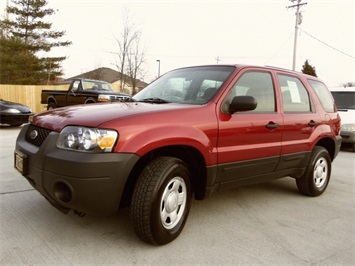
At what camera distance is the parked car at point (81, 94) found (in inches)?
437

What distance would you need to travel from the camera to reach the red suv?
7.84 ft

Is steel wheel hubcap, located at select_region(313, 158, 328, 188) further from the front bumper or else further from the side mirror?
the front bumper

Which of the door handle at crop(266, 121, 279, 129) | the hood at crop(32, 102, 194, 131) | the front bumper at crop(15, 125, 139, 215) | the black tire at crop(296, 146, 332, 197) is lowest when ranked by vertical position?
the black tire at crop(296, 146, 332, 197)

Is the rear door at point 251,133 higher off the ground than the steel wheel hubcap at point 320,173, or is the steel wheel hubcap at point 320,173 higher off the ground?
the rear door at point 251,133

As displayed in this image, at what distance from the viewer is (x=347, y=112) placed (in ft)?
30.2

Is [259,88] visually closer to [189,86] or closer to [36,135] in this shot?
[189,86]

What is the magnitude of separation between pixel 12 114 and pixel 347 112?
10723 mm

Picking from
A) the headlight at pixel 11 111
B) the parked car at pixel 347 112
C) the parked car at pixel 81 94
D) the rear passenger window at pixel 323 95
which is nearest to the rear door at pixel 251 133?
the rear passenger window at pixel 323 95

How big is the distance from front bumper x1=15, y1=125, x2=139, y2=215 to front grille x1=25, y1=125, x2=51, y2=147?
21cm

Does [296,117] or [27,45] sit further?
[27,45]

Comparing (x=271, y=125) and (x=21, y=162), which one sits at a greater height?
(x=271, y=125)

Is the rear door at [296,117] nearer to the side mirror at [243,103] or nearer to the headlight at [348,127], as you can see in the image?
the side mirror at [243,103]

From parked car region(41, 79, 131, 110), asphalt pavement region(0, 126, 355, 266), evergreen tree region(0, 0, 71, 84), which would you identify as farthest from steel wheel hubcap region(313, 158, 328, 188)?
evergreen tree region(0, 0, 71, 84)

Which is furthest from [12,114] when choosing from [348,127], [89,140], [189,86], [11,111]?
[348,127]
